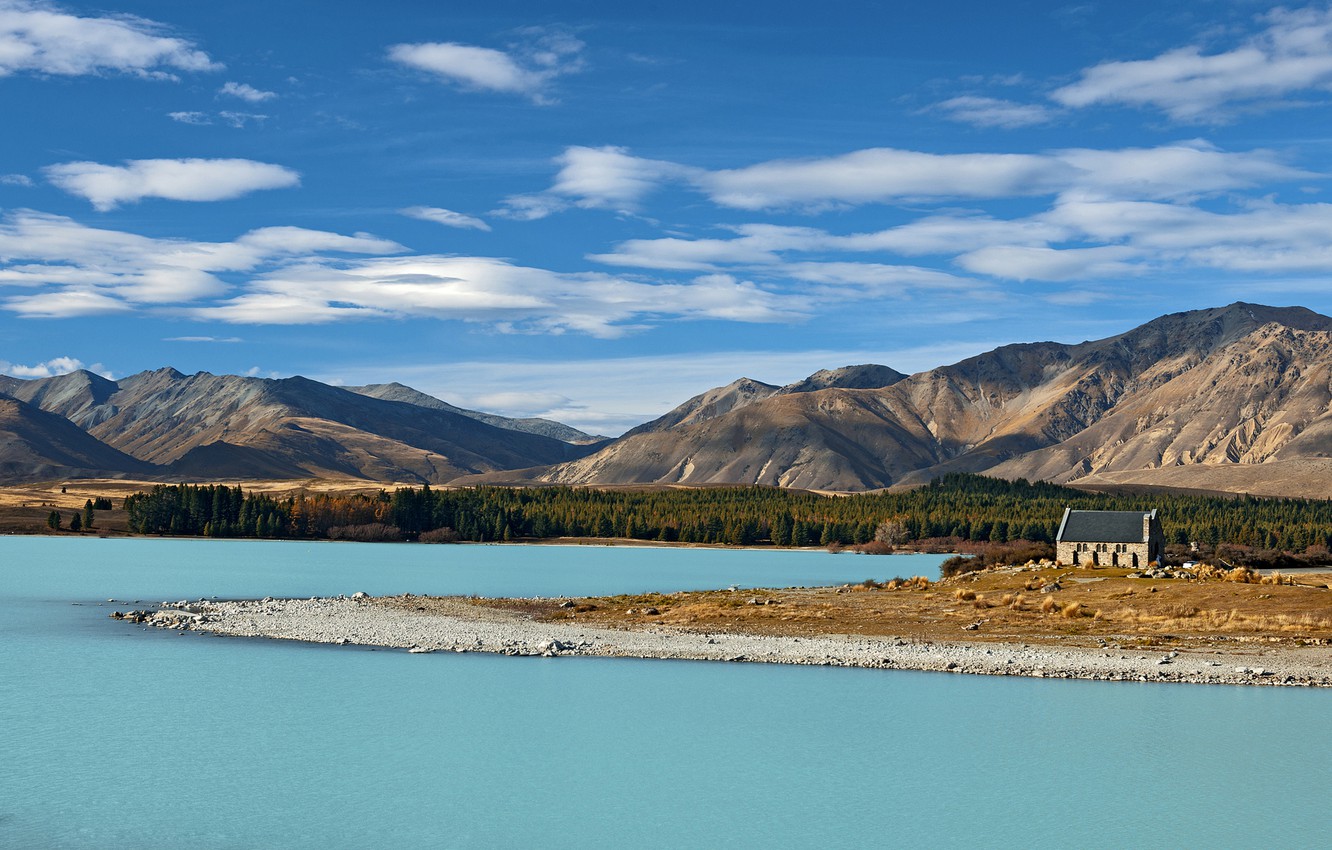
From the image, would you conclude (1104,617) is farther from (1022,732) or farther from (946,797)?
(946,797)

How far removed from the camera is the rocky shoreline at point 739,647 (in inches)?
1800

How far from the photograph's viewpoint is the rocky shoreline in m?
45.7

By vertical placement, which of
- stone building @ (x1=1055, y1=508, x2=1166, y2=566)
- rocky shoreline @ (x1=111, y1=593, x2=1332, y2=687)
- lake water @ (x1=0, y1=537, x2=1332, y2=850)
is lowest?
lake water @ (x1=0, y1=537, x2=1332, y2=850)

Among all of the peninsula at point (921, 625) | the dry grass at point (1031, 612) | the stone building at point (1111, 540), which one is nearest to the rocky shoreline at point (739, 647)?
the peninsula at point (921, 625)

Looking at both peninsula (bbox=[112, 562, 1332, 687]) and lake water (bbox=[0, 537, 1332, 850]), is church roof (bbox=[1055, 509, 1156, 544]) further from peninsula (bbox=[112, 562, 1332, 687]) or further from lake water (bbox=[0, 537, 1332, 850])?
lake water (bbox=[0, 537, 1332, 850])

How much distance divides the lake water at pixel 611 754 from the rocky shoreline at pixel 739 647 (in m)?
1.64

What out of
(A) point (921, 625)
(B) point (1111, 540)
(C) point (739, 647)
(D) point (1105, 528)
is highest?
(D) point (1105, 528)

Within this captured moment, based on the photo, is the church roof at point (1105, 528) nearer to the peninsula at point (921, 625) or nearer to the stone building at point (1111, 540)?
the stone building at point (1111, 540)

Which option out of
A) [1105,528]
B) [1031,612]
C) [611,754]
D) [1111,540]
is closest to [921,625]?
[1031,612]

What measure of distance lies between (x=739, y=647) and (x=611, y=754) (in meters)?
19.9

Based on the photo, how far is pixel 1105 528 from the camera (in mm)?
100125

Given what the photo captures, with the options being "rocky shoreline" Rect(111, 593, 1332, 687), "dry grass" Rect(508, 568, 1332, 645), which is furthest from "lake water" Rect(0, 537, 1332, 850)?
"dry grass" Rect(508, 568, 1332, 645)

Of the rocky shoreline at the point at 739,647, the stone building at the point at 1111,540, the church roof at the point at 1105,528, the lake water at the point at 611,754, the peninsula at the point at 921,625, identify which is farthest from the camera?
the church roof at the point at 1105,528

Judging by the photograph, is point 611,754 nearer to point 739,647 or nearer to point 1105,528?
point 739,647
